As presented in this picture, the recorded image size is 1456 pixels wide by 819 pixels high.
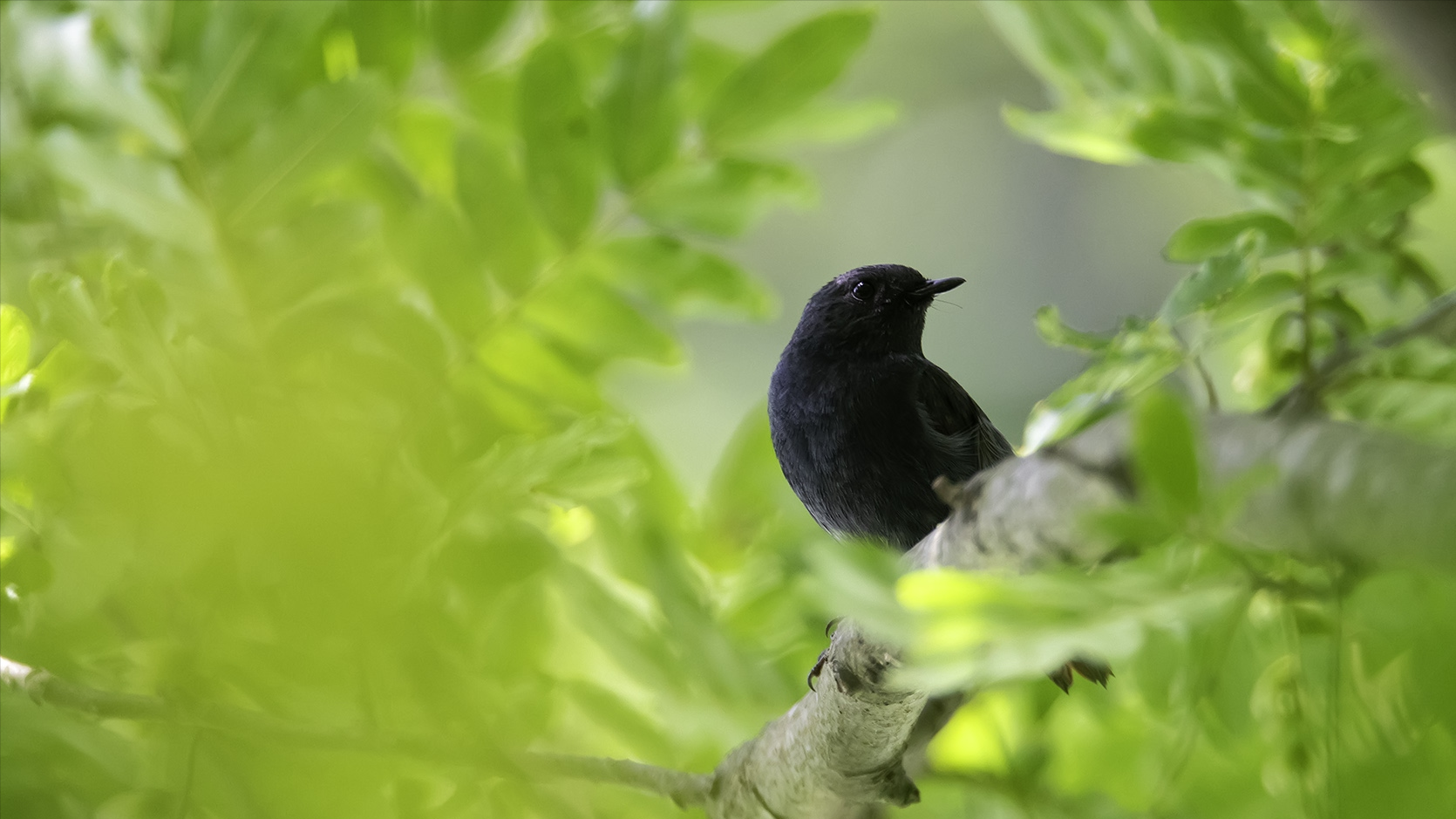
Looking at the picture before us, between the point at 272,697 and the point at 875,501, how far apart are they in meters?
1.16

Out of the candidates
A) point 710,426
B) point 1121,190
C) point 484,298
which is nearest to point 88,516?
point 484,298

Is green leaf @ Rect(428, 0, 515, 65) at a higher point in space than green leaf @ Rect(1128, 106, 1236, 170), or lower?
higher

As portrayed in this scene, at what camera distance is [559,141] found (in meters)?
1.52

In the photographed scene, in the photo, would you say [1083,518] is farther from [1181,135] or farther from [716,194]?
[716,194]

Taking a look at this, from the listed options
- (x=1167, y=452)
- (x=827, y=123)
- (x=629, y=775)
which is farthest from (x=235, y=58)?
(x=1167, y=452)

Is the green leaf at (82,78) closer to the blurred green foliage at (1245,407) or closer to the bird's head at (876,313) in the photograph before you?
the blurred green foliage at (1245,407)

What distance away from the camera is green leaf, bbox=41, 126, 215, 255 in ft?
4.62

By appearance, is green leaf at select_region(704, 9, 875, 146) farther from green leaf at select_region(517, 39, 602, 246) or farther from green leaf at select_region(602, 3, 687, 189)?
green leaf at select_region(517, 39, 602, 246)

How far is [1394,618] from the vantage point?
1230 mm

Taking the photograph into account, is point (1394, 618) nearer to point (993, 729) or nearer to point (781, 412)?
point (993, 729)

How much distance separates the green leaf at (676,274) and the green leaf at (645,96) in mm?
98

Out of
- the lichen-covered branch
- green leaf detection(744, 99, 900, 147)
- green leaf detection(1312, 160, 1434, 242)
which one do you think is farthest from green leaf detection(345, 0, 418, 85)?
A: green leaf detection(1312, 160, 1434, 242)

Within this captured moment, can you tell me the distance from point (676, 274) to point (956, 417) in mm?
705

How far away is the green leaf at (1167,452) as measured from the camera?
2.21ft
